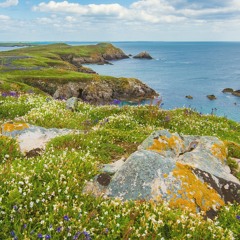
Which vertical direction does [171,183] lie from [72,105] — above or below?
above

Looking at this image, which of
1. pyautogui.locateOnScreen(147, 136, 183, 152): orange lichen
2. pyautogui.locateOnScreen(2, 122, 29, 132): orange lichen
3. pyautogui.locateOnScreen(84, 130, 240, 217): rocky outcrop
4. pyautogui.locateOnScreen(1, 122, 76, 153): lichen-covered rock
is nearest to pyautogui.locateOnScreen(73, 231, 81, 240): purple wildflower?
pyautogui.locateOnScreen(84, 130, 240, 217): rocky outcrop

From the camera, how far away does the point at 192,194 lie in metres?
8.20

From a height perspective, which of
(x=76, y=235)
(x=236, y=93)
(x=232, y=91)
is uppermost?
(x=76, y=235)

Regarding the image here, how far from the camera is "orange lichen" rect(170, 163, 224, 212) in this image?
7918 mm

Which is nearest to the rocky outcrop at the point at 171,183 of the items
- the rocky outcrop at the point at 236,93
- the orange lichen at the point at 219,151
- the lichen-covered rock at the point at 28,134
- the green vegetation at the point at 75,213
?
the green vegetation at the point at 75,213

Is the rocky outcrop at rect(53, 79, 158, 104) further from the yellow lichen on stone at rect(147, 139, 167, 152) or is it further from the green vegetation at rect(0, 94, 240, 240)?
the green vegetation at rect(0, 94, 240, 240)

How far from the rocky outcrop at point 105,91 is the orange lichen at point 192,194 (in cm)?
7685

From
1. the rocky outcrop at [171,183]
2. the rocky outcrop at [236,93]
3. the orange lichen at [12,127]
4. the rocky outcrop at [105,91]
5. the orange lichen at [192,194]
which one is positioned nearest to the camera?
the orange lichen at [192,194]

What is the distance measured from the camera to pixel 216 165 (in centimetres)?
1063

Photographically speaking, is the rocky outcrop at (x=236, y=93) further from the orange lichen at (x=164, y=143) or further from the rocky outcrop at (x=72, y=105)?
the orange lichen at (x=164, y=143)

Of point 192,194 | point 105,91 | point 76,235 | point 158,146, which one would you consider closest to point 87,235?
point 76,235

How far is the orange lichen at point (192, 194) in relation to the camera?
26.0ft

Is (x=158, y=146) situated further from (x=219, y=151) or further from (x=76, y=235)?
(x=76, y=235)

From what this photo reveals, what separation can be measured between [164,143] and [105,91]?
85.6 m
